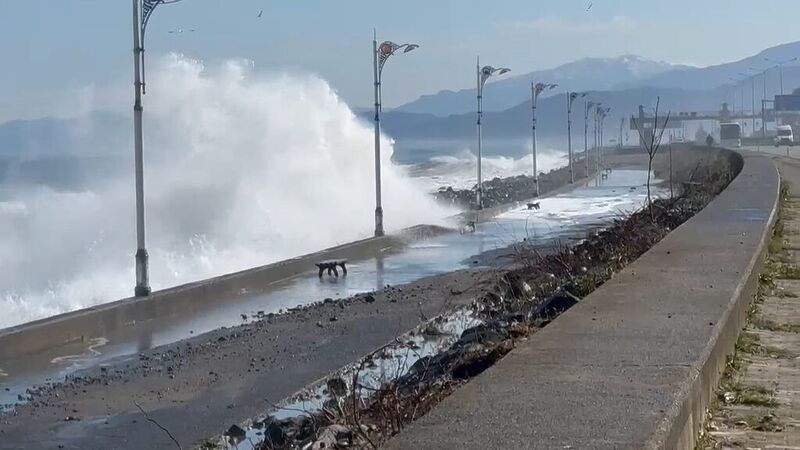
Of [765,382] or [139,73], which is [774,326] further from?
[139,73]

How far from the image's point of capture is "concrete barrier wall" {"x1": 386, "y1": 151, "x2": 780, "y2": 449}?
5266 mm

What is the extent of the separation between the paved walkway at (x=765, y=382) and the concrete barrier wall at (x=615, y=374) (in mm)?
160

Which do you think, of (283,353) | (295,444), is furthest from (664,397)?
(283,353)

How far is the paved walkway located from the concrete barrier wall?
160 millimetres

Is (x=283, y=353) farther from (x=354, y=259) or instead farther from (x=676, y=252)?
(x=354, y=259)

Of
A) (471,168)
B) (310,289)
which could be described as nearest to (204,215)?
(310,289)

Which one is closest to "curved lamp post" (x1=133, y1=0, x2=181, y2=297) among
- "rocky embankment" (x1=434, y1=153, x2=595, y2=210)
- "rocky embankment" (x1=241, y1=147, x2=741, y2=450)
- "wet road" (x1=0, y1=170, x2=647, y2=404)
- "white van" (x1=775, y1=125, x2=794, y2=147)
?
"wet road" (x1=0, y1=170, x2=647, y2=404)

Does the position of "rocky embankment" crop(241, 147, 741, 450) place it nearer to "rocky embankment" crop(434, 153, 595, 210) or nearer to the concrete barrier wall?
the concrete barrier wall

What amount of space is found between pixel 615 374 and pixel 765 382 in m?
1.75

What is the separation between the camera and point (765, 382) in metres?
7.82

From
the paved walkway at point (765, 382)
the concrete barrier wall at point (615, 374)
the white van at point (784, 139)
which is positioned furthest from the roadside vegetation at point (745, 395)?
the white van at point (784, 139)

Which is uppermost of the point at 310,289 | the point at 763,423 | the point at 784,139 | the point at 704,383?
the point at 784,139

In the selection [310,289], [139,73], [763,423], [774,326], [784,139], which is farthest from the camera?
[784,139]

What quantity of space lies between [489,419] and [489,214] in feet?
113
